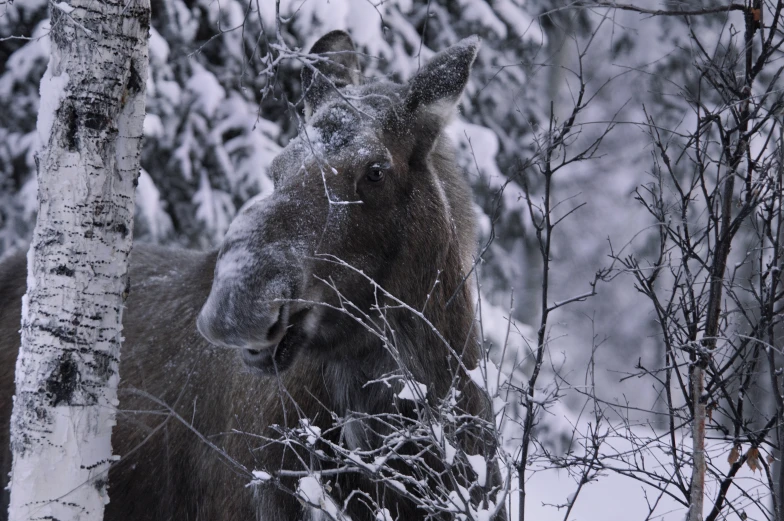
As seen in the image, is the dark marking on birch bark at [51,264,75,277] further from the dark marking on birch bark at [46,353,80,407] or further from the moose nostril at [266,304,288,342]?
the moose nostril at [266,304,288,342]

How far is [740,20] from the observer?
8516 millimetres

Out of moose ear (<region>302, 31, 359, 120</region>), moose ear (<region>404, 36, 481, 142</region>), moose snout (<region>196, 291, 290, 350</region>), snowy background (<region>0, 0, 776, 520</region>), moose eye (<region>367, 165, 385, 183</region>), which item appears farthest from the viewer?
snowy background (<region>0, 0, 776, 520</region>)

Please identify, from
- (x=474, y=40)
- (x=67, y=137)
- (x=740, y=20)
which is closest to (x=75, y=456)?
(x=67, y=137)

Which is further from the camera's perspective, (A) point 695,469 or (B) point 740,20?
(B) point 740,20

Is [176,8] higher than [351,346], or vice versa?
[176,8]

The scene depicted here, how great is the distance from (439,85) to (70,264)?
1.61 metres

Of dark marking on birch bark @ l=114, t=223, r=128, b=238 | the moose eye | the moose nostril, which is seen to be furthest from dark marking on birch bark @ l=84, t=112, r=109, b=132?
the moose eye

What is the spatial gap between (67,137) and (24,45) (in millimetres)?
5294

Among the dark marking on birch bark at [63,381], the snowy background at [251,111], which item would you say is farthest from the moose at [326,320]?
the snowy background at [251,111]

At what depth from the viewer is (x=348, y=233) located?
296 centimetres

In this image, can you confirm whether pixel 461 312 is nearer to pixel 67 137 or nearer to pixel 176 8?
pixel 67 137

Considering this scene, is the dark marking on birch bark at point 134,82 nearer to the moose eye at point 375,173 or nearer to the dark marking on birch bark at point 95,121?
the dark marking on birch bark at point 95,121

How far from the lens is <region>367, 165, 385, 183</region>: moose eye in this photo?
303 cm

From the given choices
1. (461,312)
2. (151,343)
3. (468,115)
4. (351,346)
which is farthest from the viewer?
(468,115)
